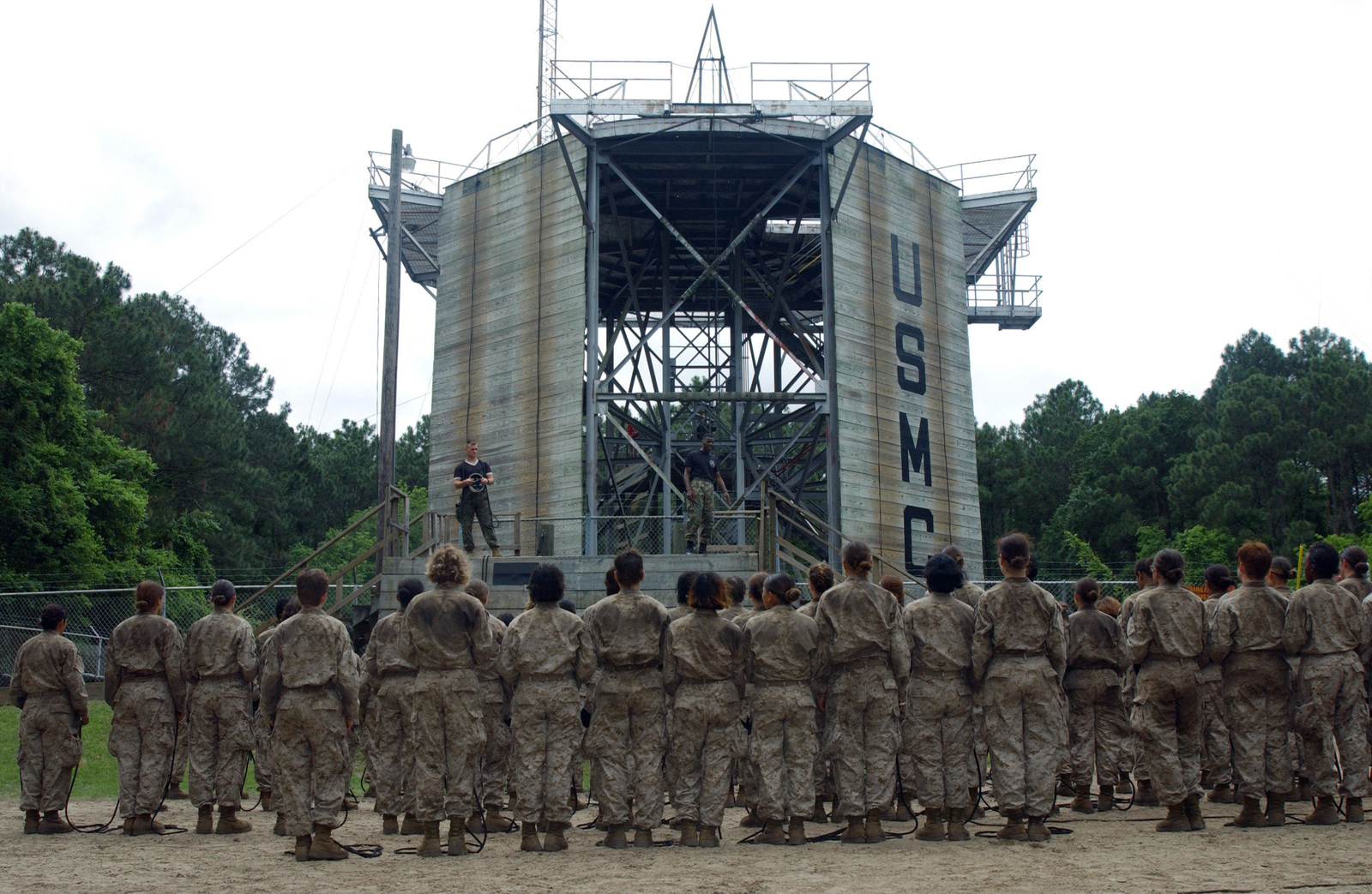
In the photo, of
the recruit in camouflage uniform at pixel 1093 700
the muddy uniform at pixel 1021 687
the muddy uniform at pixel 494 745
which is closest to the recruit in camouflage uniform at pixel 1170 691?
the recruit in camouflage uniform at pixel 1093 700

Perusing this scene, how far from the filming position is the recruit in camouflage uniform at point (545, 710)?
8.38 meters

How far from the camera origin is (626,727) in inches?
337

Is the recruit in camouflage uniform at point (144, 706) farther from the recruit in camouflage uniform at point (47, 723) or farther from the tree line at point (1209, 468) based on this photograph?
the tree line at point (1209, 468)

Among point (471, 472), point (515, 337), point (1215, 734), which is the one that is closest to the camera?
point (1215, 734)

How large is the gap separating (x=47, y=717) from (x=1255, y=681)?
9854mm

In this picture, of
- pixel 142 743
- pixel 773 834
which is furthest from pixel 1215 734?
pixel 142 743

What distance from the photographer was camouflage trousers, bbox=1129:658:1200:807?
876 centimetres

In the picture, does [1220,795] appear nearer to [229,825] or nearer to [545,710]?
[545,710]

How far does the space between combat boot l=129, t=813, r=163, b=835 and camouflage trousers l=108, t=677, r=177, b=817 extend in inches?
2.2

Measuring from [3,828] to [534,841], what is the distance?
16.6ft

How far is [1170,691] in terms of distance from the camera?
29.5 ft

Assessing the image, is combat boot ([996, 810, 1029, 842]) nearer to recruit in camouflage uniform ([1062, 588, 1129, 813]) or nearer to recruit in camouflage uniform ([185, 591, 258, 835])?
recruit in camouflage uniform ([1062, 588, 1129, 813])

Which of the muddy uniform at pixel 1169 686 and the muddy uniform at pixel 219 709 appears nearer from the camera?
the muddy uniform at pixel 1169 686

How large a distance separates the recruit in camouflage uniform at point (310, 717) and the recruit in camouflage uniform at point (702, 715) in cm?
234
